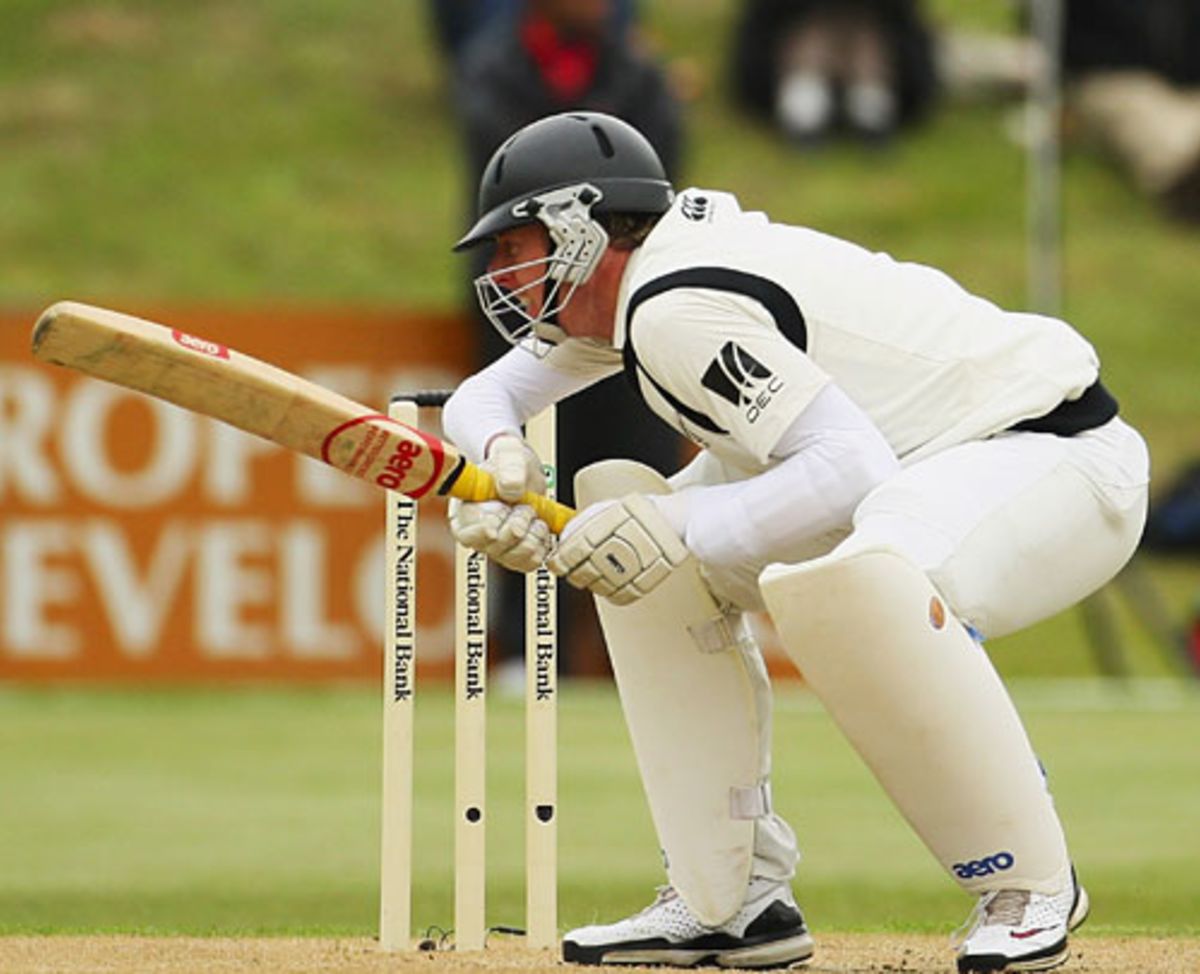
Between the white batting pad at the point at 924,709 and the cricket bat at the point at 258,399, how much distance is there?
0.56 metres

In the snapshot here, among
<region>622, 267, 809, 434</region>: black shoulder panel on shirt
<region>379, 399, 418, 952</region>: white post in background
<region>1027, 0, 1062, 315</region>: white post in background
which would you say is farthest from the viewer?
<region>1027, 0, 1062, 315</region>: white post in background

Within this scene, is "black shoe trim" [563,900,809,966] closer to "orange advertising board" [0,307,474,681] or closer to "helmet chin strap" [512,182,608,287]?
"helmet chin strap" [512,182,608,287]

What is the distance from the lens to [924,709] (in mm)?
4121

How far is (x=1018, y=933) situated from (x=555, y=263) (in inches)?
46.8

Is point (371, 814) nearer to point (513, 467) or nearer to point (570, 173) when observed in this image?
point (513, 467)

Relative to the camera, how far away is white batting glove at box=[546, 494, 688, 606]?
437 cm

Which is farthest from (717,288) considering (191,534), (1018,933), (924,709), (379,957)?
(191,534)

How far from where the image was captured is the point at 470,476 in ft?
14.7

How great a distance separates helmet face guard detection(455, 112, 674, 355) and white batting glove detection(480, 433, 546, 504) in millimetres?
175

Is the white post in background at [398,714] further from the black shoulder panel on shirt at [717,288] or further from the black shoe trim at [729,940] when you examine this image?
the black shoulder panel on shirt at [717,288]

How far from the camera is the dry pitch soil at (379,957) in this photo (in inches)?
176

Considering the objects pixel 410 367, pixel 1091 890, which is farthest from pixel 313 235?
pixel 1091 890

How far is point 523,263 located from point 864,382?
0.56 metres

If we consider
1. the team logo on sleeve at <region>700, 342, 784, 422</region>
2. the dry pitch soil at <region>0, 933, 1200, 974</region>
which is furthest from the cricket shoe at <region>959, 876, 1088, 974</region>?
the team logo on sleeve at <region>700, 342, 784, 422</region>
